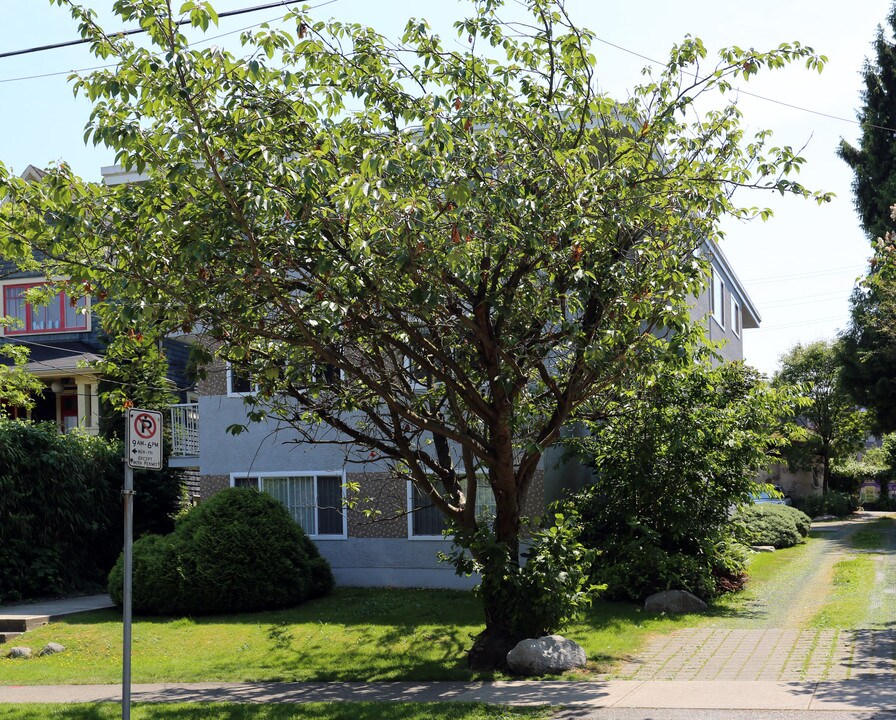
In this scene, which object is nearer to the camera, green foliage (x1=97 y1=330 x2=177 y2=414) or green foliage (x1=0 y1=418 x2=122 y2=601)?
green foliage (x1=97 y1=330 x2=177 y2=414)

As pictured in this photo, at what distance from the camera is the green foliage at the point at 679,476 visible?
1562cm

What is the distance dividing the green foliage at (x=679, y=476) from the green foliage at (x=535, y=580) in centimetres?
390

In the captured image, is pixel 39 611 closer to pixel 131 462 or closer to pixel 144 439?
pixel 144 439

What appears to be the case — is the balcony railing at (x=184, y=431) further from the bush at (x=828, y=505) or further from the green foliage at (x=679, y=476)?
the bush at (x=828, y=505)

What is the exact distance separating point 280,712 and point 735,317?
79.5ft

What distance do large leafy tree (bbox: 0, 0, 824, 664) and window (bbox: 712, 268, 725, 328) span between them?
1497 cm

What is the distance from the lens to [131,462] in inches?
323

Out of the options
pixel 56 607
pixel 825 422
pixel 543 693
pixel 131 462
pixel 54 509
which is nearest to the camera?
pixel 131 462

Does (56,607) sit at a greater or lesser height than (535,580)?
lesser

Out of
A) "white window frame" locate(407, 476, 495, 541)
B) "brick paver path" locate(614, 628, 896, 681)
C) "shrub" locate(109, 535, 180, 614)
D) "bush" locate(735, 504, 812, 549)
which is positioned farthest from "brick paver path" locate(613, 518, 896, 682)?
"bush" locate(735, 504, 812, 549)

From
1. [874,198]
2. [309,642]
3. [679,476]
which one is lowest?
[309,642]

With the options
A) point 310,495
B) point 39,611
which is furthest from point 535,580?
point 39,611

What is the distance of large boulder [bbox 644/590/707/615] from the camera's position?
15.2 m

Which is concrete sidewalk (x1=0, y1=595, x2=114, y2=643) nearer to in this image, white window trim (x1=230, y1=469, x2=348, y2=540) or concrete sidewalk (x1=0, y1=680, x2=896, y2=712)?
white window trim (x1=230, y1=469, x2=348, y2=540)
